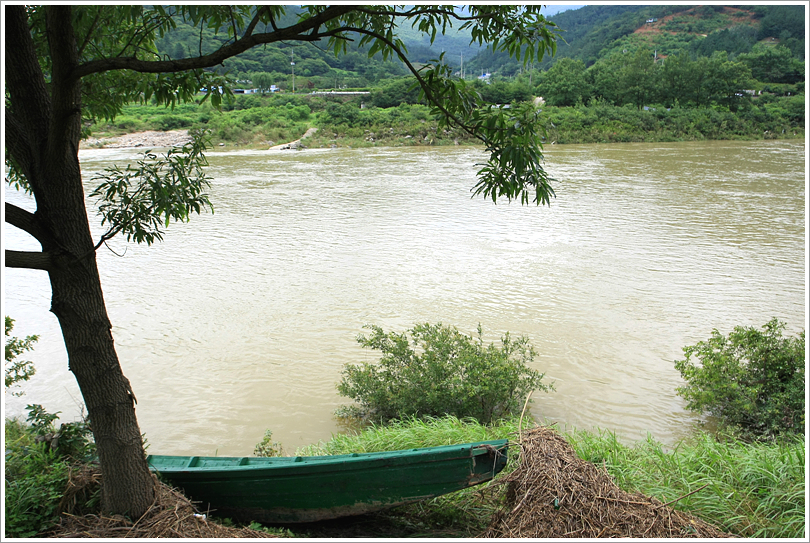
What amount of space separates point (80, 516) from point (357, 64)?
235 ft

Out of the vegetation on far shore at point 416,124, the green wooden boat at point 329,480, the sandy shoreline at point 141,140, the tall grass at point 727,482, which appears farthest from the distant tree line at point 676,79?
the green wooden boat at point 329,480

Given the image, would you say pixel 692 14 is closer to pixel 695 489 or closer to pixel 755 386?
pixel 755 386

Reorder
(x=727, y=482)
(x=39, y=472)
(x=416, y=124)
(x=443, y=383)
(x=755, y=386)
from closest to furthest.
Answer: (x=39, y=472) < (x=727, y=482) < (x=755, y=386) < (x=443, y=383) < (x=416, y=124)

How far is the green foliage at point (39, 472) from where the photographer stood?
2904 mm

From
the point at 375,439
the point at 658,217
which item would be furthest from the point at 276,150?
the point at 375,439

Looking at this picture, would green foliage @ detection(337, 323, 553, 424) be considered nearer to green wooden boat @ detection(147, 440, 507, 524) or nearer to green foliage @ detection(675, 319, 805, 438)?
green foliage @ detection(675, 319, 805, 438)

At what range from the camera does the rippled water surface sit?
19.3 feet

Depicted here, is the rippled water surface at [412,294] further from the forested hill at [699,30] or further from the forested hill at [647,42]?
the forested hill at [699,30]

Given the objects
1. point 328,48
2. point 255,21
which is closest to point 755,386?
point 328,48

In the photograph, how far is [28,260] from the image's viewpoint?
2.55 meters

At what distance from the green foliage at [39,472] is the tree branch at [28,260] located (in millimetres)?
1259

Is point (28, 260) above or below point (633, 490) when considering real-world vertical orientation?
above

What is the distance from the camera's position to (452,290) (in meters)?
9.16

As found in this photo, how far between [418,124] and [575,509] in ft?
118
